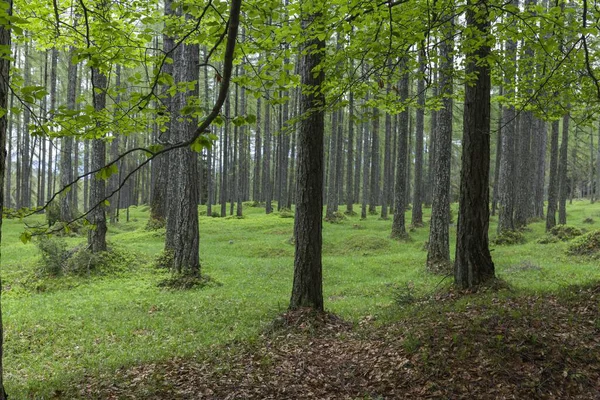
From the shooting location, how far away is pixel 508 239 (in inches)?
657

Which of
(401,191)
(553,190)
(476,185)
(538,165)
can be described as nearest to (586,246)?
(401,191)

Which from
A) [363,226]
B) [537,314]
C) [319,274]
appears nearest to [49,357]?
[319,274]

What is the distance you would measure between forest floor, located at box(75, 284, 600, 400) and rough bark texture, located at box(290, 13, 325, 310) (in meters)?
0.91

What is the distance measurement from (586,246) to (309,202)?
437 inches

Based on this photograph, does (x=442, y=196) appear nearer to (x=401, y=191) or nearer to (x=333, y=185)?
(x=401, y=191)

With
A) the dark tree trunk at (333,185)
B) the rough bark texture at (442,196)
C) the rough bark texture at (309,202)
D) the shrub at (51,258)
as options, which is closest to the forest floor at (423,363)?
the rough bark texture at (309,202)

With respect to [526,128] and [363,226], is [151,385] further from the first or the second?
[526,128]

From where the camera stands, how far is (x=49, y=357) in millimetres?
6512

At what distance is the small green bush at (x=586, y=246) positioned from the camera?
1274cm

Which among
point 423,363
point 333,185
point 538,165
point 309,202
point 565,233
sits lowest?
point 423,363

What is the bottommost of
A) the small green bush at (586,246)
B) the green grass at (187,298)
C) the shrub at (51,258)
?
the green grass at (187,298)

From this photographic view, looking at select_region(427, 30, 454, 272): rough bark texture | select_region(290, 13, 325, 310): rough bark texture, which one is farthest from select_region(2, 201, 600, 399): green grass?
select_region(290, 13, 325, 310): rough bark texture

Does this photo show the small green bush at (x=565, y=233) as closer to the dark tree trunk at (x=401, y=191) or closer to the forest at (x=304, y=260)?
the forest at (x=304, y=260)

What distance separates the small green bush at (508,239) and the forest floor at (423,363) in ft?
34.3
